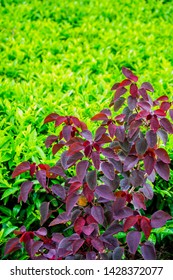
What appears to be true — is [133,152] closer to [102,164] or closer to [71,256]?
[102,164]

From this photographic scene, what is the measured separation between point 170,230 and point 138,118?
75 cm

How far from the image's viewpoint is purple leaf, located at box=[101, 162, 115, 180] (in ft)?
6.88

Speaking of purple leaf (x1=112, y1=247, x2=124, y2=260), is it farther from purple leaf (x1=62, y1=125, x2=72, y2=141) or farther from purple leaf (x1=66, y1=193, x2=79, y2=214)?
purple leaf (x1=62, y1=125, x2=72, y2=141)

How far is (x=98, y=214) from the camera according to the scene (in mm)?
2117

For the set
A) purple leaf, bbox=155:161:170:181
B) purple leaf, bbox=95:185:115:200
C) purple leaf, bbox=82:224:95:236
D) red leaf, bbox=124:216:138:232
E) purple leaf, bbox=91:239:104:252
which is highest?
purple leaf, bbox=155:161:170:181

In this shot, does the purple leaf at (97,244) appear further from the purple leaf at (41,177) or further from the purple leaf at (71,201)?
the purple leaf at (41,177)

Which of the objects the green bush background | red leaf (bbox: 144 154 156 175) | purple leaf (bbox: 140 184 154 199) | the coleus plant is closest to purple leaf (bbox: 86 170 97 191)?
the coleus plant

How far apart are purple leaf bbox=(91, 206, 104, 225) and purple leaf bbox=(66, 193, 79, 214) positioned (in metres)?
0.08

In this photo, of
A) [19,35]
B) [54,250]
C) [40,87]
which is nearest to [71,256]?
[54,250]

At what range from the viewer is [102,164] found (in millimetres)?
2113

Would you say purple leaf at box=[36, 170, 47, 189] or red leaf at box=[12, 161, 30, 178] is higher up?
red leaf at box=[12, 161, 30, 178]

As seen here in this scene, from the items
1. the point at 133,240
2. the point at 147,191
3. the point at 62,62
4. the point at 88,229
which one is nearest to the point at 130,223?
the point at 133,240

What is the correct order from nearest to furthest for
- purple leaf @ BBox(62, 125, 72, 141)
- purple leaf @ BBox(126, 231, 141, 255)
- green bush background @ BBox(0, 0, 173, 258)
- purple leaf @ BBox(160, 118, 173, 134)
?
purple leaf @ BBox(126, 231, 141, 255) → purple leaf @ BBox(160, 118, 173, 134) → purple leaf @ BBox(62, 125, 72, 141) → green bush background @ BBox(0, 0, 173, 258)

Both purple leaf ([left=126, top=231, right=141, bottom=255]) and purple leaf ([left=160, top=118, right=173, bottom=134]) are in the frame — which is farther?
purple leaf ([left=160, top=118, right=173, bottom=134])
